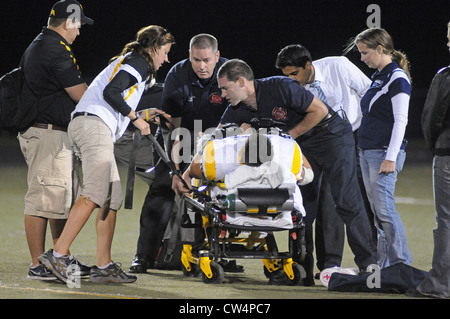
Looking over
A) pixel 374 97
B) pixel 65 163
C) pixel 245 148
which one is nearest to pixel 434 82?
pixel 374 97

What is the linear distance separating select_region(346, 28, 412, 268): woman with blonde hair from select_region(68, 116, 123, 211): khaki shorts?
192 centimetres

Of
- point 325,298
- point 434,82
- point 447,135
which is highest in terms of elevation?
point 434,82

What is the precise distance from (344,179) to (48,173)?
223 centimetres

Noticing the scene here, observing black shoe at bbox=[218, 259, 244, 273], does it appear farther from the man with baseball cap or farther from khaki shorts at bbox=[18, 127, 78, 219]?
khaki shorts at bbox=[18, 127, 78, 219]

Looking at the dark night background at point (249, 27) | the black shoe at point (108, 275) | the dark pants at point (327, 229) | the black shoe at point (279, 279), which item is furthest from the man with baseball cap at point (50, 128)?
the dark night background at point (249, 27)

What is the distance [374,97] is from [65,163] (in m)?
2.37

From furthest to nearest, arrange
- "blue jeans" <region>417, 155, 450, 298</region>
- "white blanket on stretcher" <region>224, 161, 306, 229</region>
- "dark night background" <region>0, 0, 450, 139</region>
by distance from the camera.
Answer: "dark night background" <region>0, 0, 450, 139</region>, "white blanket on stretcher" <region>224, 161, 306, 229</region>, "blue jeans" <region>417, 155, 450, 298</region>

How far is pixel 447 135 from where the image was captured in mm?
4914

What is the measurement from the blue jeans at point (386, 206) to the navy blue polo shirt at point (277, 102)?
654 millimetres

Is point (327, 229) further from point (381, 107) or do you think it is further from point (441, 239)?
point (441, 239)

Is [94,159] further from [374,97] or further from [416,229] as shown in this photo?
[416,229]

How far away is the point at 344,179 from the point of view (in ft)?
19.5

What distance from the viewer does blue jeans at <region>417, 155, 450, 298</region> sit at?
4.88m

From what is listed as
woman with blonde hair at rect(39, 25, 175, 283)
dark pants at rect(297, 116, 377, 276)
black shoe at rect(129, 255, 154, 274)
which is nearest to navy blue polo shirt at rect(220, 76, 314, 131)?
dark pants at rect(297, 116, 377, 276)
